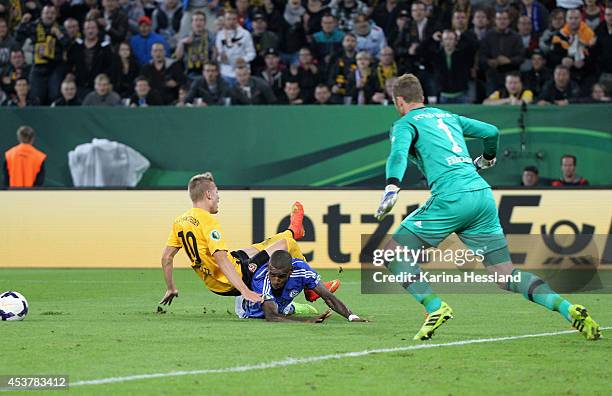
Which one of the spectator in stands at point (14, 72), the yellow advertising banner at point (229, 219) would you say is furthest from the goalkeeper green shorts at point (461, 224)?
the spectator in stands at point (14, 72)

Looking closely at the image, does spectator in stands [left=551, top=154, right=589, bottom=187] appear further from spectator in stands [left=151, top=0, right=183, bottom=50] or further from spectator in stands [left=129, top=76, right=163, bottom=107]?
spectator in stands [left=151, top=0, right=183, bottom=50]

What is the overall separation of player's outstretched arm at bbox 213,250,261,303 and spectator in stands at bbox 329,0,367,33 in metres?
10.9

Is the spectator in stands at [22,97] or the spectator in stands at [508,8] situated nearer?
the spectator in stands at [508,8]

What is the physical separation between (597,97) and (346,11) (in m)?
4.65

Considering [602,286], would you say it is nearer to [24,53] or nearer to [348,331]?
[348,331]

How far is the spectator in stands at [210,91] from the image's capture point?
19281 mm

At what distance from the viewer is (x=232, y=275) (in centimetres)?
984

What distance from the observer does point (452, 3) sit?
1997 cm

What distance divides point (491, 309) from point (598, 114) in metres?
7.69

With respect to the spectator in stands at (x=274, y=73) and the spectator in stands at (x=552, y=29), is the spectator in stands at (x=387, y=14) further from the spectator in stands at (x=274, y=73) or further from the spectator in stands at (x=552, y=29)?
the spectator in stands at (x=552, y=29)

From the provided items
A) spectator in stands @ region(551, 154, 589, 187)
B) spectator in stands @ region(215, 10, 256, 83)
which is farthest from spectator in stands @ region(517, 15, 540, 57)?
spectator in stands @ region(215, 10, 256, 83)

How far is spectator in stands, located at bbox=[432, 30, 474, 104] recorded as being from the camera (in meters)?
18.7

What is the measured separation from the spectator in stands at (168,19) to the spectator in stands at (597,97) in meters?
7.24

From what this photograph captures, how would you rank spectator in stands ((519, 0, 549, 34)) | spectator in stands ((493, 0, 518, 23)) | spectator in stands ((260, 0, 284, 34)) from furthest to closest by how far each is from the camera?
spectator in stands ((260, 0, 284, 34)), spectator in stands ((519, 0, 549, 34)), spectator in stands ((493, 0, 518, 23))
